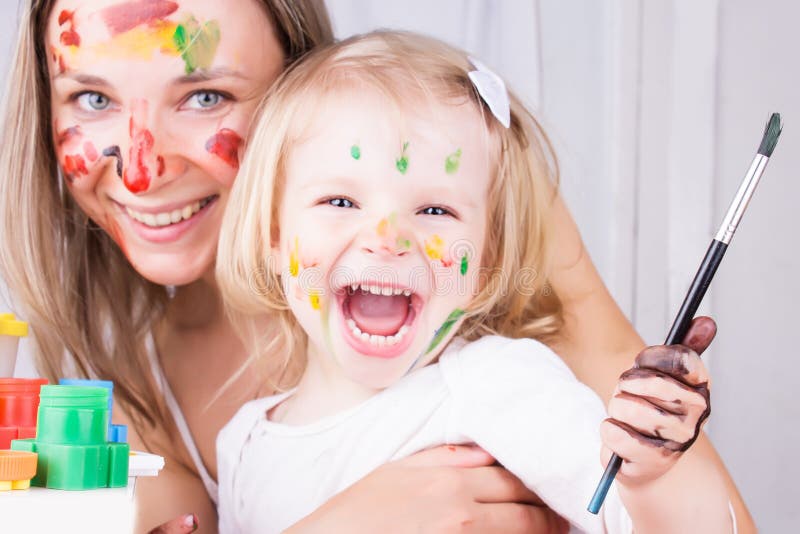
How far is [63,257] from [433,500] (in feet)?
1.89

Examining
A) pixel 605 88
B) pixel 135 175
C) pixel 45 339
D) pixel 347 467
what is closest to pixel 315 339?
pixel 347 467

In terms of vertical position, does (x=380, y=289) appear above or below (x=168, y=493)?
above

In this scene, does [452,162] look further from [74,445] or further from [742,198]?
[74,445]

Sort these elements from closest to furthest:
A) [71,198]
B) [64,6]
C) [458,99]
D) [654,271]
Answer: [458,99] < [64,6] < [71,198] < [654,271]

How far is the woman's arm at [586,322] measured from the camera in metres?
1.17

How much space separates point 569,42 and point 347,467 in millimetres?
624

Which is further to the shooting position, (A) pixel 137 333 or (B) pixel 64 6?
(A) pixel 137 333

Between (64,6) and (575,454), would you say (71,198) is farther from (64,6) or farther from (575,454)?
(575,454)

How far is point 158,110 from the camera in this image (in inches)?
43.8

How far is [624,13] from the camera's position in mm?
1304

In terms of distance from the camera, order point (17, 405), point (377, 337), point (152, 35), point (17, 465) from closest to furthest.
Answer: point (17, 465) → point (17, 405) → point (377, 337) → point (152, 35)

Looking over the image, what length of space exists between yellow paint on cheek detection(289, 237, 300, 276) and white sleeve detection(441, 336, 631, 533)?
0.18 metres

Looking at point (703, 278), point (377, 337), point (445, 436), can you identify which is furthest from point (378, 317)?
point (703, 278)

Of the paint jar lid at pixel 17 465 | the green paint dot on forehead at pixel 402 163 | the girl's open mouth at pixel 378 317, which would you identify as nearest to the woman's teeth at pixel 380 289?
the girl's open mouth at pixel 378 317
